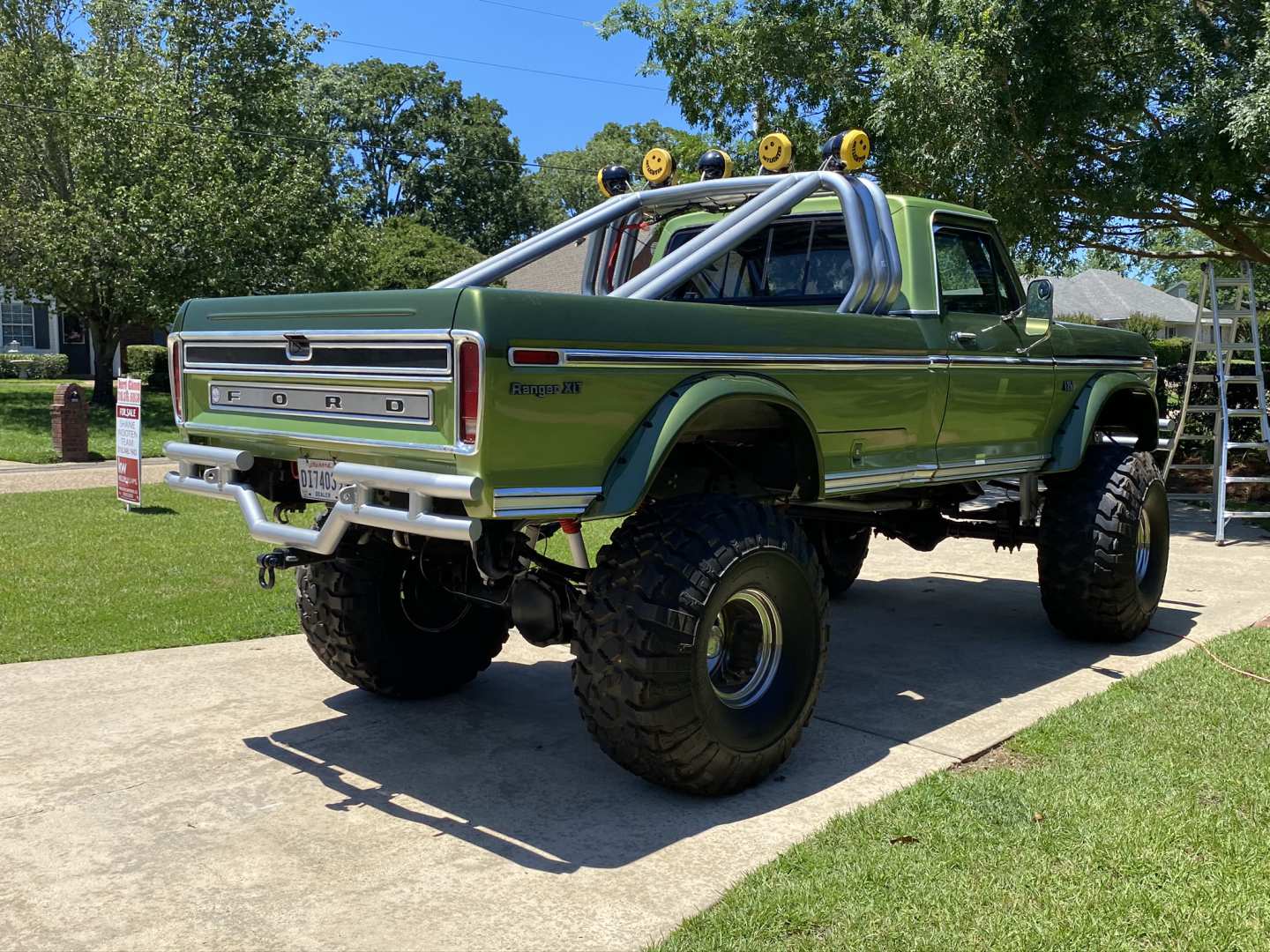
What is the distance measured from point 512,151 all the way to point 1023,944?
56.2m

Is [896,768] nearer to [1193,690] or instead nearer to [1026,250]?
[1193,690]

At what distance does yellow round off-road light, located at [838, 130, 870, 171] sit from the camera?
18.2 ft

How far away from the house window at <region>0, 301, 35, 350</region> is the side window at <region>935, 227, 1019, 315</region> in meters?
39.7

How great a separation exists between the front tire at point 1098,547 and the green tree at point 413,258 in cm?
2712

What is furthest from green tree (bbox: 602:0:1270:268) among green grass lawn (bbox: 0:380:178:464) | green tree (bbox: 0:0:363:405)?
green tree (bbox: 0:0:363:405)

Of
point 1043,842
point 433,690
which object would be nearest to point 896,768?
point 1043,842

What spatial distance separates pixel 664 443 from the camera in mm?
4078

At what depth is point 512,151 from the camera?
56594mm

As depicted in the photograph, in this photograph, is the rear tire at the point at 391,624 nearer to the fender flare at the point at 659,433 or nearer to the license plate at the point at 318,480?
the license plate at the point at 318,480

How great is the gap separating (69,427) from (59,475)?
6.48 ft

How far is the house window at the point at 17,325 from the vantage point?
39625 millimetres

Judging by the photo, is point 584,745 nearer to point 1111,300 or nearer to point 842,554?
point 842,554

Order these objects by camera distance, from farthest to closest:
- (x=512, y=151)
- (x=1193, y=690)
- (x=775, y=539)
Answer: (x=512, y=151) → (x=1193, y=690) → (x=775, y=539)

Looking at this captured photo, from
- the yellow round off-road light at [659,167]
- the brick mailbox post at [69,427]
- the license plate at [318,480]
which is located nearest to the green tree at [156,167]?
the brick mailbox post at [69,427]
